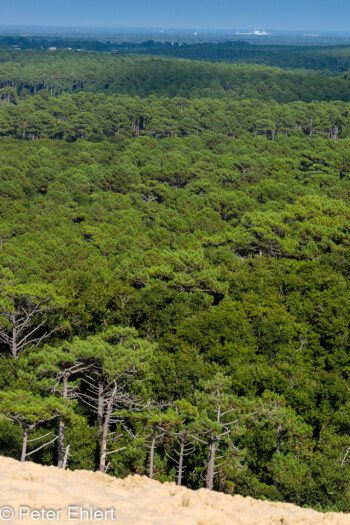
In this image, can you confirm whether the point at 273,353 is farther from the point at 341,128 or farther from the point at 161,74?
the point at 161,74

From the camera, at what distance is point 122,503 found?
32.1ft

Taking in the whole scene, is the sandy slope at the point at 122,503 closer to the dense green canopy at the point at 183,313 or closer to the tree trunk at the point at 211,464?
the tree trunk at the point at 211,464

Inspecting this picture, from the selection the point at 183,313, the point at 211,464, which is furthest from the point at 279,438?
the point at 183,313

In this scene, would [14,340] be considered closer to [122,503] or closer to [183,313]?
[183,313]

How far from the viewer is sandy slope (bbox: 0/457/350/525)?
894 centimetres

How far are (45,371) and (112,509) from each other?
27.9 feet

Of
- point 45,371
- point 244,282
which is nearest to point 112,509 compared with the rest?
point 45,371

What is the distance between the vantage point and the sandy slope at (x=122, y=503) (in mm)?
8938

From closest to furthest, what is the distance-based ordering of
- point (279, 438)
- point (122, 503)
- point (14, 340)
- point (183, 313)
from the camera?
point (122, 503)
point (279, 438)
point (14, 340)
point (183, 313)

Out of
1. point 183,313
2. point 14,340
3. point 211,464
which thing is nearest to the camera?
point 211,464
